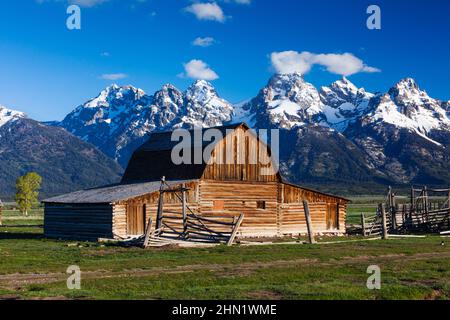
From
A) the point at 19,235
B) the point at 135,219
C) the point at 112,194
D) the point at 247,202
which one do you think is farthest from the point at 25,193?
the point at 135,219

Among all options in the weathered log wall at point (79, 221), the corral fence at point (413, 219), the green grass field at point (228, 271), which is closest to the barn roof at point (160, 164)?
the weathered log wall at point (79, 221)

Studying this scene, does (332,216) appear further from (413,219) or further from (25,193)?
(25,193)

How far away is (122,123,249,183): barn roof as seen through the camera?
50.8 meters

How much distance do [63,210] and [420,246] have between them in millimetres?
25441

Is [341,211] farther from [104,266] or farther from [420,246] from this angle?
[104,266]

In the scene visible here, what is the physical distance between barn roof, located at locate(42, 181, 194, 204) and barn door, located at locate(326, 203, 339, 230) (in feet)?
45.6

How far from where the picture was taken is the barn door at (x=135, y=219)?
148ft

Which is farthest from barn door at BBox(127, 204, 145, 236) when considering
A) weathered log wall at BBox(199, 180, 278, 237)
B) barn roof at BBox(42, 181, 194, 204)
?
weathered log wall at BBox(199, 180, 278, 237)

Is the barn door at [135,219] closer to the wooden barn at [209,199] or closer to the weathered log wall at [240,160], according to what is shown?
the wooden barn at [209,199]

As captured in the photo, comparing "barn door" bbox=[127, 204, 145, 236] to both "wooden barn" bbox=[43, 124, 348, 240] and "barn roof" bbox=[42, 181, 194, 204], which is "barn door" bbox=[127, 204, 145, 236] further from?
"barn roof" bbox=[42, 181, 194, 204]

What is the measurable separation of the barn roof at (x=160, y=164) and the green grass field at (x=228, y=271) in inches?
535

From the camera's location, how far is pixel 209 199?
163 feet
